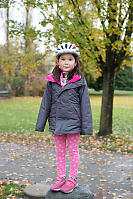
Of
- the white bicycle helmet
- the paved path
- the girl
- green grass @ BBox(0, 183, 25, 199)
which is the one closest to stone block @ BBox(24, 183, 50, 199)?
green grass @ BBox(0, 183, 25, 199)

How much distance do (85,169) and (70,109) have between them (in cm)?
334

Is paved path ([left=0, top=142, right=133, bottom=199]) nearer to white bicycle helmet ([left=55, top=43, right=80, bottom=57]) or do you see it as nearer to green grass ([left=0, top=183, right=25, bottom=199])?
green grass ([left=0, top=183, right=25, bottom=199])

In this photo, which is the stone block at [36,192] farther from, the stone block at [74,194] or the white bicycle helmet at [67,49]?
the white bicycle helmet at [67,49]

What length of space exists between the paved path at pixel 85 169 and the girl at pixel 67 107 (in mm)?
1569

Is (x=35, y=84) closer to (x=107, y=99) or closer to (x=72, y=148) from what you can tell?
(x=107, y=99)

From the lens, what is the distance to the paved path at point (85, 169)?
5.25 m

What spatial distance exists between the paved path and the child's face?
255 centimetres

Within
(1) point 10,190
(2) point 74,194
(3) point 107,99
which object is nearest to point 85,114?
(2) point 74,194

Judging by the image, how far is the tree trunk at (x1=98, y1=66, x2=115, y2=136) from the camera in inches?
376

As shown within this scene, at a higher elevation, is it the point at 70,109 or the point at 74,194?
the point at 70,109

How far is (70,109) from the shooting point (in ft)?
11.4

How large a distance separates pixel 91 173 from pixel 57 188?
2610 mm

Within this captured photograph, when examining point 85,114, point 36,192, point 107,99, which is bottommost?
point 36,192

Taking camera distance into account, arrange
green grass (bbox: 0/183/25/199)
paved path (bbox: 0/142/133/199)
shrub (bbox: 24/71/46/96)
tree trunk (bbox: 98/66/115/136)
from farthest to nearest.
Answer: shrub (bbox: 24/71/46/96) < tree trunk (bbox: 98/66/115/136) < paved path (bbox: 0/142/133/199) < green grass (bbox: 0/183/25/199)
